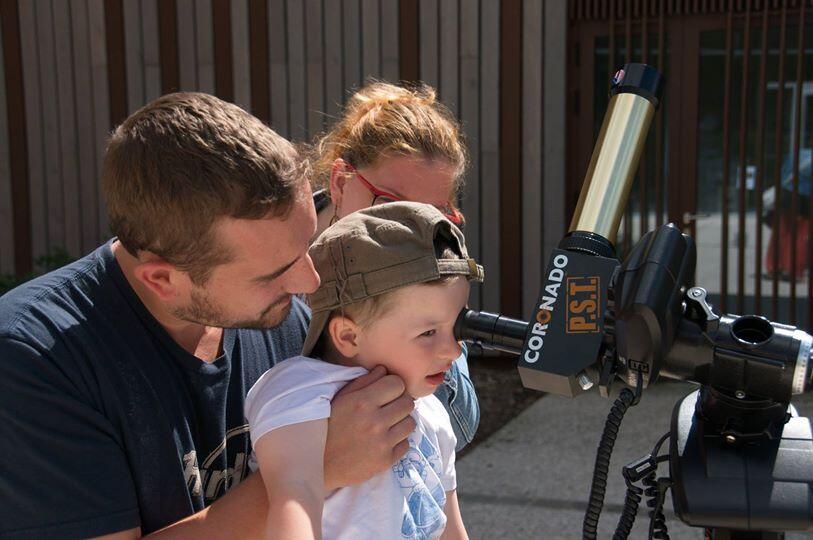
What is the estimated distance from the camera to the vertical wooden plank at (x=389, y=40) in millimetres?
6598

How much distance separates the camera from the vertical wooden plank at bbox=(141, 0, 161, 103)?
23.0ft

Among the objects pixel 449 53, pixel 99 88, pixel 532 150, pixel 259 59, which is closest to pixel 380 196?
pixel 532 150

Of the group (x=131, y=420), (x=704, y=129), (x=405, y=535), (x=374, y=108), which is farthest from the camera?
(x=704, y=129)

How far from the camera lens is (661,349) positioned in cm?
128

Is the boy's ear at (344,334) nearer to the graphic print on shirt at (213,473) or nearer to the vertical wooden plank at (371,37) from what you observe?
the graphic print on shirt at (213,473)

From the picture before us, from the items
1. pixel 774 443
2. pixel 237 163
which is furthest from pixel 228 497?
pixel 774 443

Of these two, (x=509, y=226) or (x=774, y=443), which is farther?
(x=509, y=226)

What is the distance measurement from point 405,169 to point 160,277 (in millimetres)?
789

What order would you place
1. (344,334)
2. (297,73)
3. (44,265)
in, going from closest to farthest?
(344,334) < (297,73) < (44,265)

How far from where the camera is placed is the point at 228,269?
4.92 ft

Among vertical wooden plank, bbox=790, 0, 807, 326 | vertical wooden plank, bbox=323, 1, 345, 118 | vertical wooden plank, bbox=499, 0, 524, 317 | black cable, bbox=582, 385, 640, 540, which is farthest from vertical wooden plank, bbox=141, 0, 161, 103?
black cable, bbox=582, 385, 640, 540

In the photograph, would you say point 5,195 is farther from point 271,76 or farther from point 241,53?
point 271,76

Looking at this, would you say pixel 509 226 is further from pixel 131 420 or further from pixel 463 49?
pixel 131 420

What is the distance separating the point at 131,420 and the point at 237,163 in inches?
17.0
